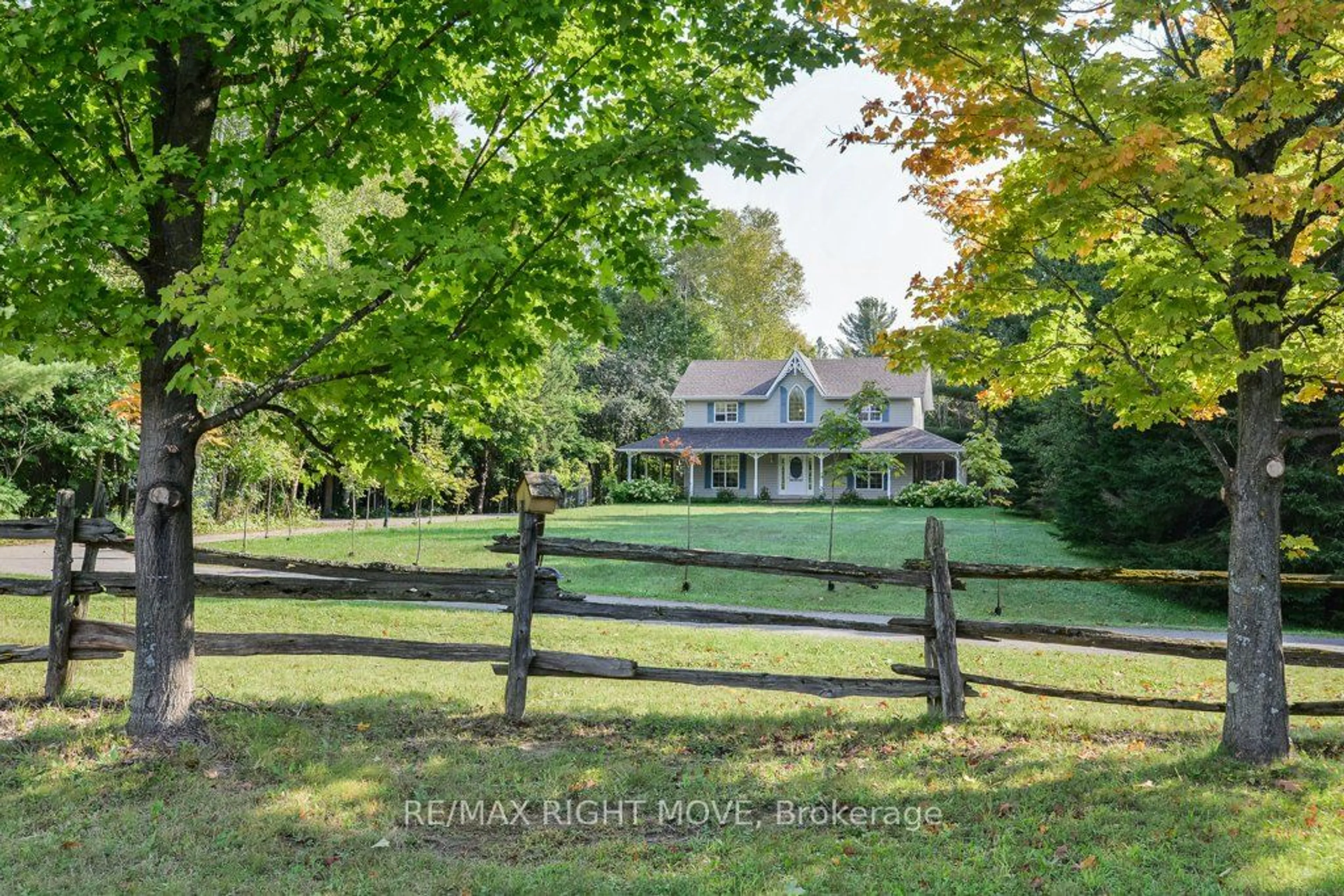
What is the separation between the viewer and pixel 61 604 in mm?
7383

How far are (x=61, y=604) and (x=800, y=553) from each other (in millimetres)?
17645

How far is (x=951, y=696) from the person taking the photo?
7.56 meters

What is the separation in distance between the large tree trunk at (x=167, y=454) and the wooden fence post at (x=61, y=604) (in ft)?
5.01

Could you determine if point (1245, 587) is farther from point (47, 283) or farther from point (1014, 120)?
point (47, 283)

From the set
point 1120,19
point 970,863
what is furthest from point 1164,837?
point 1120,19

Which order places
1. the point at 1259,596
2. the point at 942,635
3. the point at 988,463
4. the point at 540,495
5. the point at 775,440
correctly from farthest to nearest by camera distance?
the point at 775,440, the point at 988,463, the point at 942,635, the point at 540,495, the point at 1259,596

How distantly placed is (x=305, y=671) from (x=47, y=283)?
509 centimetres

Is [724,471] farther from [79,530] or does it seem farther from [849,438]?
[79,530]

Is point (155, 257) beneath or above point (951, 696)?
above

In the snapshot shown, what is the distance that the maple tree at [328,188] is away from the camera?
532cm

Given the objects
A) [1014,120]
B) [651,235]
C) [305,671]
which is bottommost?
[305,671]

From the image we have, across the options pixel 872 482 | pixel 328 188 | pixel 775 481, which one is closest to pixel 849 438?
pixel 328 188

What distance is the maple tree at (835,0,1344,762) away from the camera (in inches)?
232

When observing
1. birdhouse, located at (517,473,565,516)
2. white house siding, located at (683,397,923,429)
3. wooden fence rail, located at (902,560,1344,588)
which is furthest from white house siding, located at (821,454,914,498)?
birdhouse, located at (517,473,565,516)
